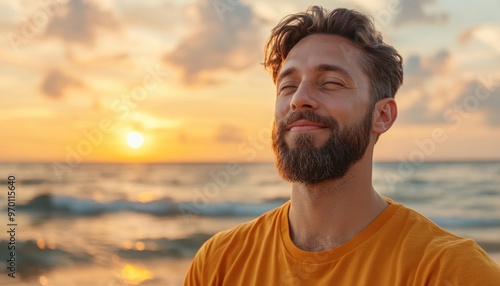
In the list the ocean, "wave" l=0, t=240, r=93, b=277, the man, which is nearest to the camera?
the man

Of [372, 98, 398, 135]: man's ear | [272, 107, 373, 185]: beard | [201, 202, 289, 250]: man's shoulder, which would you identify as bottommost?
[201, 202, 289, 250]: man's shoulder

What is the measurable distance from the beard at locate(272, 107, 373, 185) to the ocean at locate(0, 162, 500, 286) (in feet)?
20.7

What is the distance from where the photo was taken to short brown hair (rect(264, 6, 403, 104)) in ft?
9.00

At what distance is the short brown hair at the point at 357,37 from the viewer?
274 cm

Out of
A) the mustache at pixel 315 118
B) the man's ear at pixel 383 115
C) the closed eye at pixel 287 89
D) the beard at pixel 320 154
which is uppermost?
the closed eye at pixel 287 89

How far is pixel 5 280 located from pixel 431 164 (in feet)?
41.6

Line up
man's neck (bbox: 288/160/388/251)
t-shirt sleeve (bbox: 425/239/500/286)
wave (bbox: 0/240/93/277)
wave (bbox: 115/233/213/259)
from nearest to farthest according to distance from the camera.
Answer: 1. t-shirt sleeve (bbox: 425/239/500/286)
2. man's neck (bbox: 288/160/388/251)
3. wave (bbox: 0/240/93/277)
4. wave (bbox: 115/233/213/259)

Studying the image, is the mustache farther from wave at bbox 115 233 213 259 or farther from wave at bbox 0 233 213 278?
wave at bbox 115 233 213 259

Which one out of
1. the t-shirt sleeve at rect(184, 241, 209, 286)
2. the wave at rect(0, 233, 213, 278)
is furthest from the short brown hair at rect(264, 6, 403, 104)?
the wave at rect(0, 233, 213, 278)

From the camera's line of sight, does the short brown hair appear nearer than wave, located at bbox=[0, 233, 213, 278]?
Yes

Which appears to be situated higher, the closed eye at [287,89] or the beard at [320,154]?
the closed eye at [287,89]

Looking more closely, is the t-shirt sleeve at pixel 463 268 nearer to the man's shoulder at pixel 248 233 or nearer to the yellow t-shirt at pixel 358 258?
the yellow t-shirt at pixel 358 258

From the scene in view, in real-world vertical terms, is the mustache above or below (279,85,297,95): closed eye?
below

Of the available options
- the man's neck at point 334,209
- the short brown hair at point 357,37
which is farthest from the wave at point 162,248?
the man's neck at point 334,209
